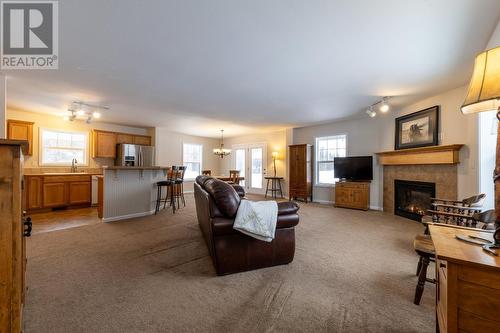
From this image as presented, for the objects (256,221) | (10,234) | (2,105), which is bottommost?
(256,221)

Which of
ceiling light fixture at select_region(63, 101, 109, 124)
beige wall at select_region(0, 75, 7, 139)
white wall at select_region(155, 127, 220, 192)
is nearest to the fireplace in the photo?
white wall at select_region(155, 127, 220, 192)

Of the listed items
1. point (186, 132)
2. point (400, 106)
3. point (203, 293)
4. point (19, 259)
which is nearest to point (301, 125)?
point (400, 106)

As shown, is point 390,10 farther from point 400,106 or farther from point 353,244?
point 400,106

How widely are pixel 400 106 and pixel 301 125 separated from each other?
2.75 meters

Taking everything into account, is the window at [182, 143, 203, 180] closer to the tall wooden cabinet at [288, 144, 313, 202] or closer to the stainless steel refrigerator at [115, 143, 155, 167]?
the stainless steel refrigerator at [115, 143, 155, 167]

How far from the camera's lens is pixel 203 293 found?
75.8 inches

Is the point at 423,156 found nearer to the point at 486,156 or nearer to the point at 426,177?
the point at 426,177

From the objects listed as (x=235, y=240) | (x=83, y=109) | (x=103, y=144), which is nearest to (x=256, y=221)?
(x=235, y=240)

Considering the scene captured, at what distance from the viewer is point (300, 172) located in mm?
6902

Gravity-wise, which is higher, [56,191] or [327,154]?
[327,154]

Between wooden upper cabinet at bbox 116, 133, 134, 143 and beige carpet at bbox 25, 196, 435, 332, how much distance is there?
153 inches

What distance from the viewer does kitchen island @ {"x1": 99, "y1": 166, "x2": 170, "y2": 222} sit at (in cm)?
436

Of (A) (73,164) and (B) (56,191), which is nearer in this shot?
(B) (56,191)

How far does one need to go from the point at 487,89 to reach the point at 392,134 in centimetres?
489
